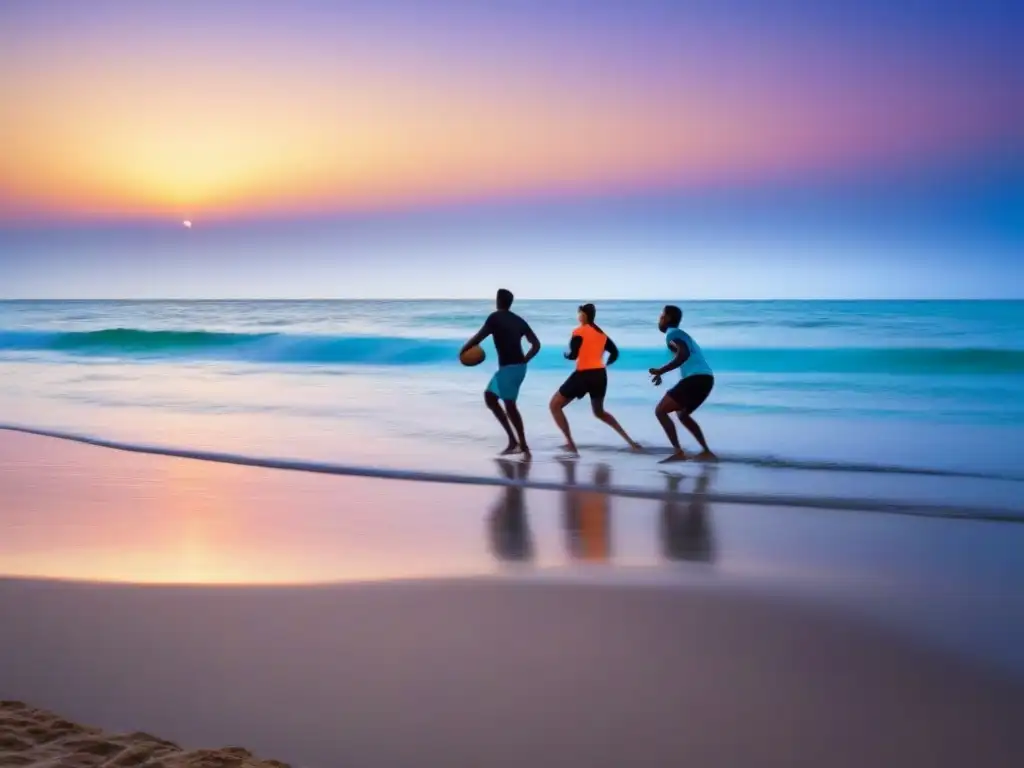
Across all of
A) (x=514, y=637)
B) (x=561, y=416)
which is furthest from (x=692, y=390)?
(x=514, y=637)

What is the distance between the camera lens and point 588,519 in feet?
24.5

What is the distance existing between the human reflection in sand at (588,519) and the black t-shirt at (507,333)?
68.4 inches

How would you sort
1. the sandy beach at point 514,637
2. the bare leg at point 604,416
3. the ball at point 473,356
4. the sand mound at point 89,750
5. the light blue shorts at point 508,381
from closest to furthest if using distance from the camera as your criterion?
1. the sand mound at point 89,750
2. the sandy beach at point 514,637
3. the light blue shorts at point 508,381
4. the bare leg at point 604,416
5. the ball at point 473,356

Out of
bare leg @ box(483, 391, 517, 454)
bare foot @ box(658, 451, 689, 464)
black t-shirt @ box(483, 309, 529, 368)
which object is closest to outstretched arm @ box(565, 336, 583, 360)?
black t-shirt @ box(483, 309, 529, 368)

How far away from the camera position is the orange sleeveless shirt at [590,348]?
36.8 feet

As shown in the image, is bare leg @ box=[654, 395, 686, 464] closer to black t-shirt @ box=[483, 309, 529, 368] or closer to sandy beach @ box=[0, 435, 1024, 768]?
black t-shirt @ box=[483, 309, 529, 368]

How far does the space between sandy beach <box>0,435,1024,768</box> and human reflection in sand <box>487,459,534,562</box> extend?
40mm

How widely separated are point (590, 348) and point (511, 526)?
4.36 metres

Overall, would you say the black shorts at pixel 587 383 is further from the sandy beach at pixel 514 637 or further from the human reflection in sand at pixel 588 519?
the sandy beach at pixel 514 637

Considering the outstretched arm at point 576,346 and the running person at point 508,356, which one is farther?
the outstretched arm at point 576,346

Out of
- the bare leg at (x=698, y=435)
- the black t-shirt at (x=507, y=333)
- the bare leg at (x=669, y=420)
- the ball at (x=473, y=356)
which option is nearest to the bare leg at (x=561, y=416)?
the black t-shirt at (x=507, y=333)

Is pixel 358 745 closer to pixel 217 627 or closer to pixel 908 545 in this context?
pixel 217 627

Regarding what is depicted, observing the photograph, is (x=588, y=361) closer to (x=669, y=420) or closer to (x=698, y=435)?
(x=669, y=420)

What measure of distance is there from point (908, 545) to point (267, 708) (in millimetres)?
4565
